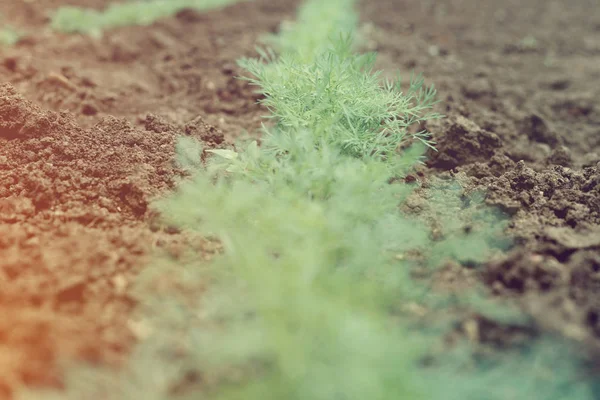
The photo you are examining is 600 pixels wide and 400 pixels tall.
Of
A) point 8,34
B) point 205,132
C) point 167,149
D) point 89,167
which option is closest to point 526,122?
point 205,132

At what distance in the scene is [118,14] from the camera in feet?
19.5

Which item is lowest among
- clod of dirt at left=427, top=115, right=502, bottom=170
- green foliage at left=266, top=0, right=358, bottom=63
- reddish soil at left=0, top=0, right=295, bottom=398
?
reddish soil at left=0, top=0, right=295, bottom=398

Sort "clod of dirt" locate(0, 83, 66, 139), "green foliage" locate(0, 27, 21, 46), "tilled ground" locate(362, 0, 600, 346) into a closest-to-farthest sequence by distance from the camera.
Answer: "tilled ground" locate(362, 0, 600, 346) → "clod of dirt" locate(0, 83, 66, 139) → "green foliage" locate(0, 27, 21, 46)

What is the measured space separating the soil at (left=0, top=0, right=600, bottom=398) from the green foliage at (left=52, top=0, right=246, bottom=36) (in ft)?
0.63

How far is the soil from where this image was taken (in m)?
2.01

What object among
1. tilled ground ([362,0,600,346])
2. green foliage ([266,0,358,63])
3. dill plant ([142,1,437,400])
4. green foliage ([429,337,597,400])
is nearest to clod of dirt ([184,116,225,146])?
dill plant ([142,1,437,400])

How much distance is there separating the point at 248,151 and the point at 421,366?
128 centimetres

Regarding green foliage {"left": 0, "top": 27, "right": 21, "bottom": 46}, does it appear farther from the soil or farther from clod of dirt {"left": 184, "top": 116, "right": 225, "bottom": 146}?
clod of dirt {"left": 184, "top": 116, "right": 225, "bottom": 146}

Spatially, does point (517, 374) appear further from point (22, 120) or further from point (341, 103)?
point (22, 120)

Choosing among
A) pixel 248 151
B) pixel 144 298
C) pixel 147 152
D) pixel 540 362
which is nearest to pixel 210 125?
pixel 147 152

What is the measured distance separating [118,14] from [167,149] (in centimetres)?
353

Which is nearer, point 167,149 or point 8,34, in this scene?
point 167,149

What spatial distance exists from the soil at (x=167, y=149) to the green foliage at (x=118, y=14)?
193 mm

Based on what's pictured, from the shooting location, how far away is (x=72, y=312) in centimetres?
200
